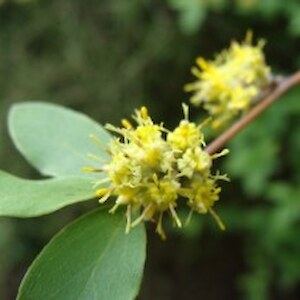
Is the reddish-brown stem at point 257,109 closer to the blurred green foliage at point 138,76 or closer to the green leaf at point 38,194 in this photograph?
the green leaf at point 38,194

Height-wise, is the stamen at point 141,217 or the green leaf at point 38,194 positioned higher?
the green leaf at point 38,194

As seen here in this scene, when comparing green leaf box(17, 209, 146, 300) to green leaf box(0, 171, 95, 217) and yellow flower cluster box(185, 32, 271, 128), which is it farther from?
yellow flower cluster box(185, 32, 271, 128)

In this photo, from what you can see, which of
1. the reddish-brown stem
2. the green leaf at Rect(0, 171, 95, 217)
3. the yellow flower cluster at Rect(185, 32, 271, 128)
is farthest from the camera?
the yellow flower cluster at Rect(185, 32, 271, 128)

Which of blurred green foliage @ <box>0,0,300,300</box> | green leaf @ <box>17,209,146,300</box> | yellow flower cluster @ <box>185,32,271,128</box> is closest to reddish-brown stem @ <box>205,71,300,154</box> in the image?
yellow flower cluster @ <box>185,32,271,128</box>

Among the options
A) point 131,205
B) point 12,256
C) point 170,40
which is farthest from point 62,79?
point 131,205

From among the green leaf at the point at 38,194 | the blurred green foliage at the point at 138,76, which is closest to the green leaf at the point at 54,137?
the green leaf at the point at 38,194

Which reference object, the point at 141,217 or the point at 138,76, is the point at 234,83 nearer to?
the point at 141,217
